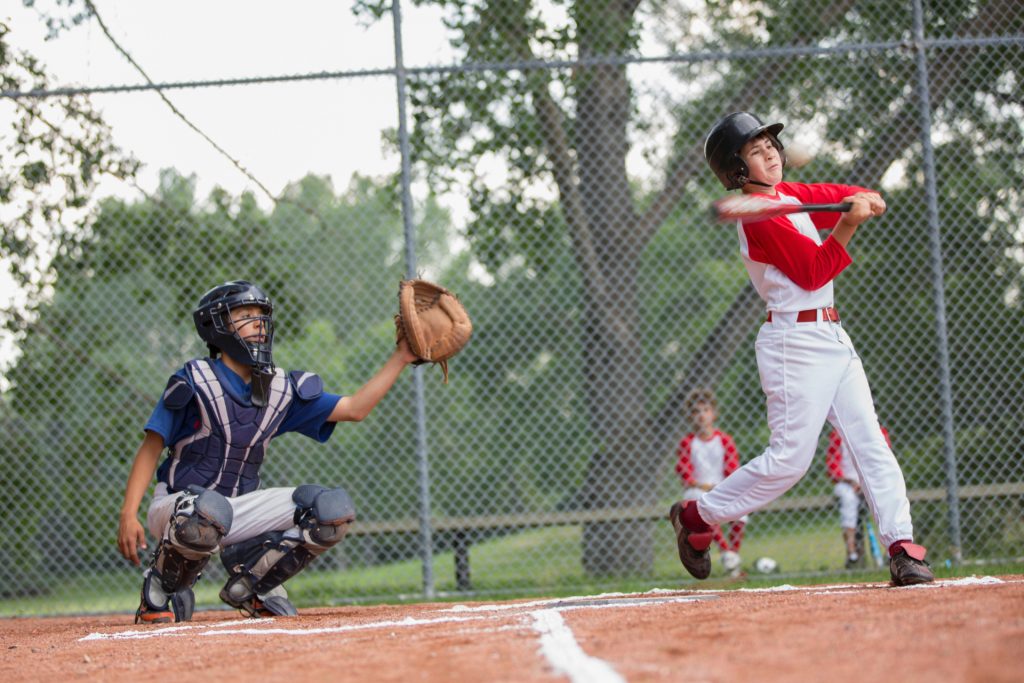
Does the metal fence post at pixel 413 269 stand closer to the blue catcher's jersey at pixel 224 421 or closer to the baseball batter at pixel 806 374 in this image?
the blue catcher's jersey at pixel 224 421

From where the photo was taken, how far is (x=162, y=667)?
2826 mm

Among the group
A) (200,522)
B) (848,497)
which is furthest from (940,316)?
(200,522)

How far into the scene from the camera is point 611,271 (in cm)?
794

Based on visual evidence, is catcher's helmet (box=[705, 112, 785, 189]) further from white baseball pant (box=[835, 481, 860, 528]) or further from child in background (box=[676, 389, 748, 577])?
white baseball pant (box=[835, 481, 860, 528])

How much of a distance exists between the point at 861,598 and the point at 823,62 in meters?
5.33

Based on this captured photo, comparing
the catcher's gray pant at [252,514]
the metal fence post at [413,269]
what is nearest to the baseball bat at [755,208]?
the catcher's gray pant at [252,514]

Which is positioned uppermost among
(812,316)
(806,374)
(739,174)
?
(739,174)

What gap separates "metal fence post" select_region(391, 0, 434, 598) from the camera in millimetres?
5812

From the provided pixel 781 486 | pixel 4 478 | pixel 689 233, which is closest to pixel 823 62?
pixel 689 233

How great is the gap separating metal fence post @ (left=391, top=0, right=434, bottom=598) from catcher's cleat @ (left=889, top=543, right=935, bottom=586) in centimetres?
268

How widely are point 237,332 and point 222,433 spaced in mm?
375

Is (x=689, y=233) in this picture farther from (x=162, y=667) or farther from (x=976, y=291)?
(x=162, y=667)

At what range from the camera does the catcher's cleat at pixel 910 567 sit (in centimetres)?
368

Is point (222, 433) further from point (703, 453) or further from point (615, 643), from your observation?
point (703, 453)
